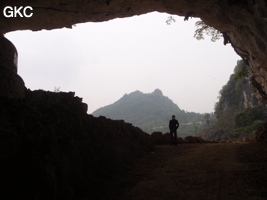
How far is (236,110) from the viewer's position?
4216cm

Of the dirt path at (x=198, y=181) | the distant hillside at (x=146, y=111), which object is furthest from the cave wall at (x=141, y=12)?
the distant hillside at (x=146, y=111)

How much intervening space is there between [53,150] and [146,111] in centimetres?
10124

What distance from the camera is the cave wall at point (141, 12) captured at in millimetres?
6359

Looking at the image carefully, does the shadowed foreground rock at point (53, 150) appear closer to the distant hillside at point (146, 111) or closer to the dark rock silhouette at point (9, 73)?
the dark rock silhouette at point (9, 73)

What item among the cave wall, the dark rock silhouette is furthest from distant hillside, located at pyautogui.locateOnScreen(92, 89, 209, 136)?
the dark rock silhouette

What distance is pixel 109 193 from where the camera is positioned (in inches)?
153

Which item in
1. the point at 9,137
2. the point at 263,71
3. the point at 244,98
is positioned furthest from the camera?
the point at 244,98

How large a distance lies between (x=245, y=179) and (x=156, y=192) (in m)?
2.12

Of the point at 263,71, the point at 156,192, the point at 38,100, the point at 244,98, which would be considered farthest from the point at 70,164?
the point at 244,98

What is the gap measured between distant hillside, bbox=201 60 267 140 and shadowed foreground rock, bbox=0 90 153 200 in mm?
27645

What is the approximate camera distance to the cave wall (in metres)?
6.36

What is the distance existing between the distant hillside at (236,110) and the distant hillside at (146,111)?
28.9 metres

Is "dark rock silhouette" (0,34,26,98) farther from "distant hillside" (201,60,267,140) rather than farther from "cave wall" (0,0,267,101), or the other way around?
"distant hillside" (201,60,267,140)

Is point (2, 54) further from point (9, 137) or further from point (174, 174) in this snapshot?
point (174, 174)
